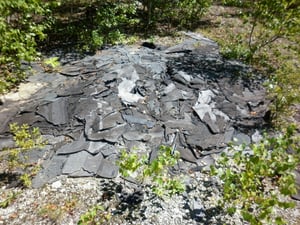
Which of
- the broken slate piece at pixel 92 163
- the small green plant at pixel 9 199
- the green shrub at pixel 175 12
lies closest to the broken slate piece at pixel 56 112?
the broken slate piece at pixel 92 163

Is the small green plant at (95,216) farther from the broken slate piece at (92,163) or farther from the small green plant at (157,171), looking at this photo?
the broken slate piece at (92,163)

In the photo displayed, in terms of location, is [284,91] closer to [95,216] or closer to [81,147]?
[81,147]

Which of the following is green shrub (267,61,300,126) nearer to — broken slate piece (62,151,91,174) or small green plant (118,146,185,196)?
small green plant (118,146,185,196)

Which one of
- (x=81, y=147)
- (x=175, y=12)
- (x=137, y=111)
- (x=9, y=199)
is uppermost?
(x=175, y=12)

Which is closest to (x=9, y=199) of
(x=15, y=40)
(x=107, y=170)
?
(x=107, y=170)

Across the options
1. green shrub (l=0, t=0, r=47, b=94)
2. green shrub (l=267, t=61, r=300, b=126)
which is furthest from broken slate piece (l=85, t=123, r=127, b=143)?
green shrub (l=267, t=61, r=300, b=126)

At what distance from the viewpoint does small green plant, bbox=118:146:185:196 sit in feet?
10.1

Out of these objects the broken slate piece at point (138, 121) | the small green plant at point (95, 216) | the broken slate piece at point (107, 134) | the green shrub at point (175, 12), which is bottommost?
the small green plant at point (95, 216)

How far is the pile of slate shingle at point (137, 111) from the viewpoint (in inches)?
150

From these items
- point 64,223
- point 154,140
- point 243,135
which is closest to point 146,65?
point 154,140

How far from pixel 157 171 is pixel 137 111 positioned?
1505 millimetres

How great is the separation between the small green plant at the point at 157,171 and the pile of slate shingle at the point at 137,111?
40 centimetres

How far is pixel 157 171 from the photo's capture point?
121 inches

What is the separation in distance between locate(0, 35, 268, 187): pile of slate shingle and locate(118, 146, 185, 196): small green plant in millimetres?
399
